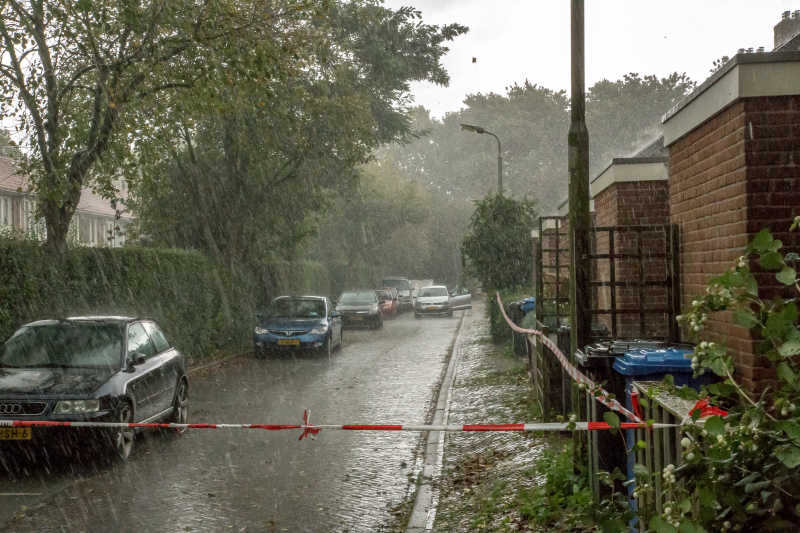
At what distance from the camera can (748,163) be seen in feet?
17.1

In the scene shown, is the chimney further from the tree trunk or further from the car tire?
the car tire

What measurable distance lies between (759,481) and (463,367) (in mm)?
13552

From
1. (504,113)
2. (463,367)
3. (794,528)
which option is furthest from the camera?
(504,113)

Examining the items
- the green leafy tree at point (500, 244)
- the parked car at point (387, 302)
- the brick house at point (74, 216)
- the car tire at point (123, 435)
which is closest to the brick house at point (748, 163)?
the car tire at point (123, 435)

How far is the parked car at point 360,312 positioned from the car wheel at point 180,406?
61.4 ft

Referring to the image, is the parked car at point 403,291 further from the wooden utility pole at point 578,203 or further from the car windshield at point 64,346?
the wooden utility pole at point 578,203

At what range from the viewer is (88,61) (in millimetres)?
13461

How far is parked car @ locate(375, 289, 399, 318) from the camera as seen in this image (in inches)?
1476

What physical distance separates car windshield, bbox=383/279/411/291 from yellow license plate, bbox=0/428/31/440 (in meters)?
37.8

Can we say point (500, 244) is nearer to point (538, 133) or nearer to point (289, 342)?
point (289, 342)

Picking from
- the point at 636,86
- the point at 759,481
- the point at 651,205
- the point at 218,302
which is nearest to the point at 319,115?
Result: the point at 218,302

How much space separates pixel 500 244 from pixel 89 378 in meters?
14.9

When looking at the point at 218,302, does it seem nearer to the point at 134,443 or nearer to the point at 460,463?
the point at 134,443

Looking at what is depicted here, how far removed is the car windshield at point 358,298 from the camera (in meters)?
29.8
